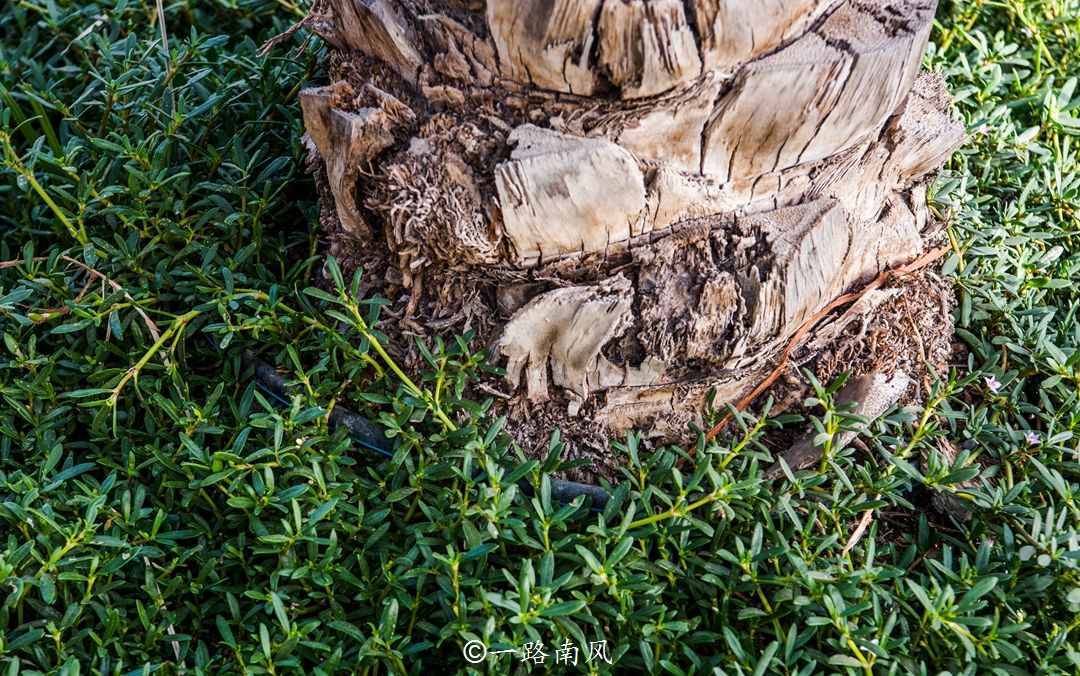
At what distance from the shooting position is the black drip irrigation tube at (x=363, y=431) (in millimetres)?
2104

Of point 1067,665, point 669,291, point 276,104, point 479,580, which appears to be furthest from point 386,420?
point 1067,665

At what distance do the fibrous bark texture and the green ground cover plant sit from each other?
146mm

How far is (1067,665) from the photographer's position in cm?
181

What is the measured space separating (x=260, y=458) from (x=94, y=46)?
1742 millimetres

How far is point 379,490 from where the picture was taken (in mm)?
2029

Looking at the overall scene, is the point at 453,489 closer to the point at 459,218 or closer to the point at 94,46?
the point at 459,218

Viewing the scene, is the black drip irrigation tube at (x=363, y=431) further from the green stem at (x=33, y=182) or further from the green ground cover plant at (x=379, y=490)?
the green stem at (x=33, y=182)

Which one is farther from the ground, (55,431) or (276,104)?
(276,104)

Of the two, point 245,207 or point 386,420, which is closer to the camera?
point 386,420

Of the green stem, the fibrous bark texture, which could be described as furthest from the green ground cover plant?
the fibrous bark texture

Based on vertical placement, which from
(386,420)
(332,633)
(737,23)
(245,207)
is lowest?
(332,633)

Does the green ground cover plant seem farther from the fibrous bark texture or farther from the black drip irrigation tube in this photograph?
the fibrous bark texture

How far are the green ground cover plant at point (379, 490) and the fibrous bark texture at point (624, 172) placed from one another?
146 millimetres

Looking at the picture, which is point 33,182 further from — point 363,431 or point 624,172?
point 624,172
